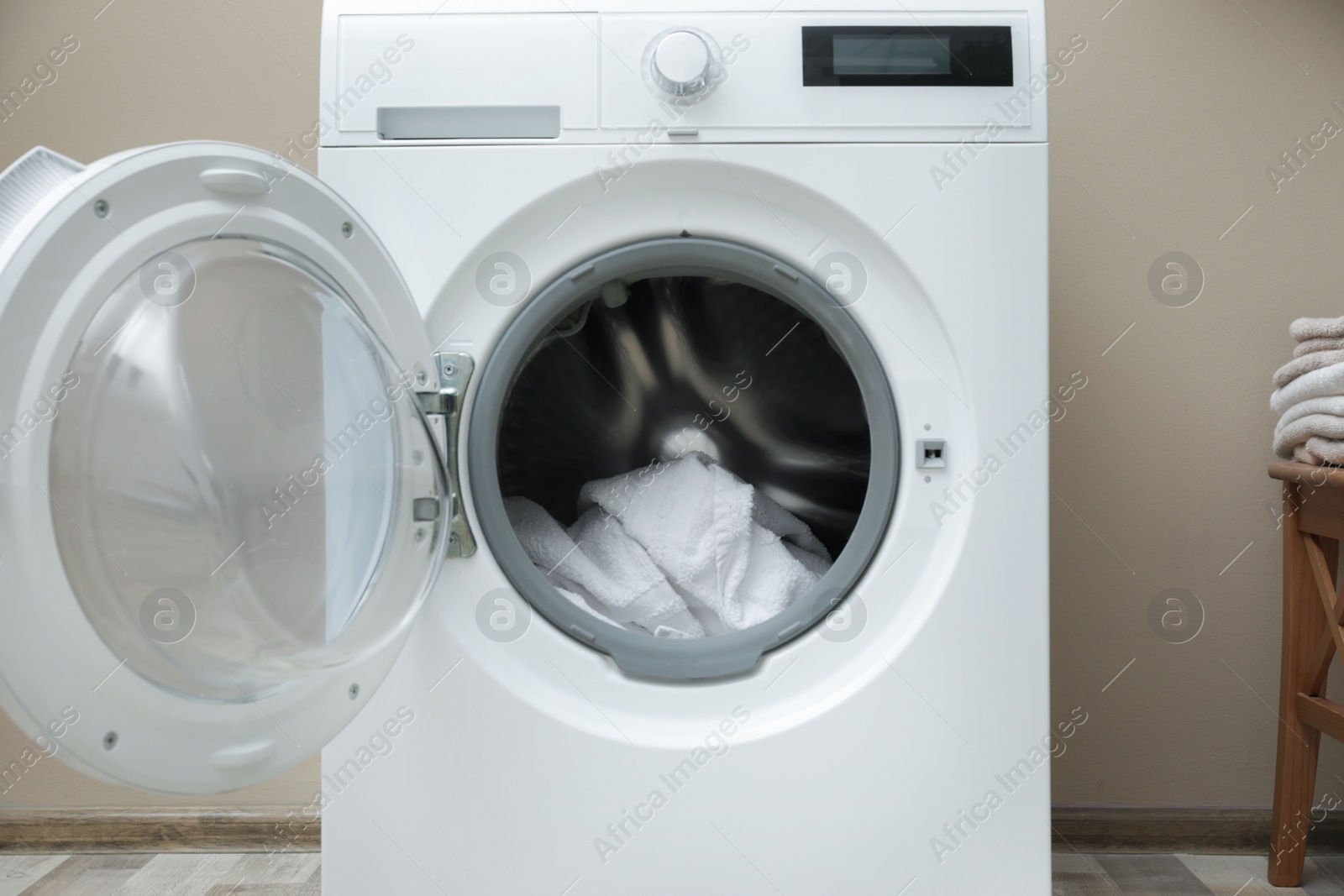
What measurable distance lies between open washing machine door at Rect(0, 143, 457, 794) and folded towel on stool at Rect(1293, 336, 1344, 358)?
1.01 meters

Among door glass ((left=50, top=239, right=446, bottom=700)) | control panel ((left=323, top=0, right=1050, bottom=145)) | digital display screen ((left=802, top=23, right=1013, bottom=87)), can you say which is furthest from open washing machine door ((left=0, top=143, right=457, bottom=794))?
digital display screen ((left=802, top=23, right=1013, bottom=87))

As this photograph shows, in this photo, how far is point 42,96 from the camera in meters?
1.31

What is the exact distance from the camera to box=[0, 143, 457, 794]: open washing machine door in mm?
521

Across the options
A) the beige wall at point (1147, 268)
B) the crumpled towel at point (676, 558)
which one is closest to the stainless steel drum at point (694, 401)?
the crumpled towel at point (676, 558)

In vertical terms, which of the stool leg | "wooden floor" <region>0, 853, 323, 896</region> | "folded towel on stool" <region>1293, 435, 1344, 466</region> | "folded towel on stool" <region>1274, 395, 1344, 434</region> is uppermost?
"folded towel on stool" <region>1274, 395, 1344, 434</region>

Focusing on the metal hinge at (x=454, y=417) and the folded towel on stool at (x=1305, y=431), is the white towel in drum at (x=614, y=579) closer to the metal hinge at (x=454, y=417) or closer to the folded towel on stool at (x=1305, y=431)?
the metal hinge at (x=454, y=417)

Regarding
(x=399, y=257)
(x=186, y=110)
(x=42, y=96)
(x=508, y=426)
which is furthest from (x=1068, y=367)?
(x=42, y=96)

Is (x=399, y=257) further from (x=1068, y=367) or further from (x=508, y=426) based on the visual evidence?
(x=1068, y=367)

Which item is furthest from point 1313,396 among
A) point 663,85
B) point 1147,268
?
point 663,85

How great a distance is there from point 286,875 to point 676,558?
774mm

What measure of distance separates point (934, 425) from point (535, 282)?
39 centimetres

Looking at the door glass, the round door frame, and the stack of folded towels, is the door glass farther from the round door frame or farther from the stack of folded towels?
the stack of folded towels

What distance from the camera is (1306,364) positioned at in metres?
1.07

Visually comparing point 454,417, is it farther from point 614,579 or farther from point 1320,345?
point 1320,345
